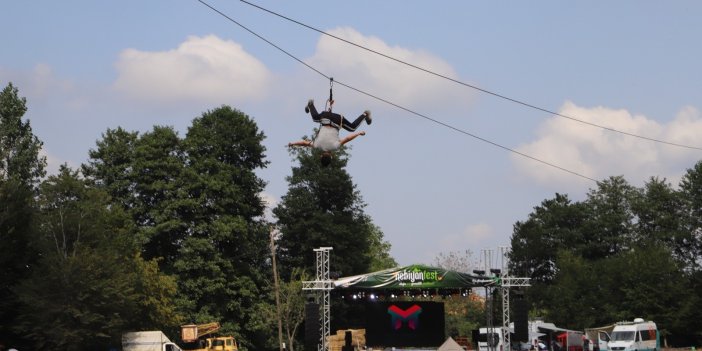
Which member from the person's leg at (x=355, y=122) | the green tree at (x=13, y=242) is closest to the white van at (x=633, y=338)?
the green tree at (x=13, y=242)

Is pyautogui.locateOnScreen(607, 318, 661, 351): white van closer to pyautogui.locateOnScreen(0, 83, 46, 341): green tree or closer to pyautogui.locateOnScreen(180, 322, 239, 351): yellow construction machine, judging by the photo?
pyautogui.locateOnScreen(180, 322, 239, 351): yellow construction machine

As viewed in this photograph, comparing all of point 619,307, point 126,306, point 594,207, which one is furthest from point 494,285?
point 594,207

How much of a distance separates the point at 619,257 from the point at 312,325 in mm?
38501

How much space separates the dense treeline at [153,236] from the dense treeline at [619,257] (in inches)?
669

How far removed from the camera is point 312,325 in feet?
100

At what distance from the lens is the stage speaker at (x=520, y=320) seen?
1265 inches

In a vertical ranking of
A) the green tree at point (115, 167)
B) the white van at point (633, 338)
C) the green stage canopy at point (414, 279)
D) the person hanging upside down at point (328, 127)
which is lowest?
the white van at point (633, 338)

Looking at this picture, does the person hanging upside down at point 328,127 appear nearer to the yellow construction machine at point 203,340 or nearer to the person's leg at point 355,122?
the person's leg at point 355,122

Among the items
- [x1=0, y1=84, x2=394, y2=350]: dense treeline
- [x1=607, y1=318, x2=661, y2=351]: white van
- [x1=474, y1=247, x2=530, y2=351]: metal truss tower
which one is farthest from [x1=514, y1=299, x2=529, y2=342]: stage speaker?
[x1=0, y1=84, x2=394, y2=350]: dense treeline

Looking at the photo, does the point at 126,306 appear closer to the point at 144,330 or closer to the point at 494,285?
the point at 144,330

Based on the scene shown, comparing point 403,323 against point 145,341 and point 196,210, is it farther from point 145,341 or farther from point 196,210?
point 196,210

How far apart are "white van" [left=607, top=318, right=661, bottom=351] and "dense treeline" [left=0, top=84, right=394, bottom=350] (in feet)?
56.6

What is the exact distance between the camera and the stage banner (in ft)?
128

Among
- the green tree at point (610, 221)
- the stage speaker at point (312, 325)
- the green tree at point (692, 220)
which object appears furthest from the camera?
the green tree at point (610, 221)
